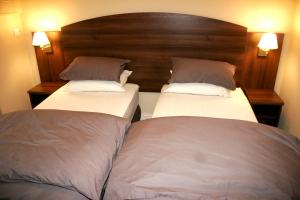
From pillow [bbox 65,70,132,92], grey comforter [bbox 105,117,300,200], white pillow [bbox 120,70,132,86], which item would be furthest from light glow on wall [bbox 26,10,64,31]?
grey comforter [bbox 105,117,300,200]

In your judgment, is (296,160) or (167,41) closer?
A: (296,160)

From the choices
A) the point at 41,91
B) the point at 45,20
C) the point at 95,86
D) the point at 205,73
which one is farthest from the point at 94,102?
the point at 45,20

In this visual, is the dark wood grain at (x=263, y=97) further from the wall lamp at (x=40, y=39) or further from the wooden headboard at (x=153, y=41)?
the wall lamp at (x=40, y=39)

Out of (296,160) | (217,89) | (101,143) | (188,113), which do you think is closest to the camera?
(296,160)

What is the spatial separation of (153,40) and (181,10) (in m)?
0.40

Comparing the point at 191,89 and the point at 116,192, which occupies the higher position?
the point at 191,89

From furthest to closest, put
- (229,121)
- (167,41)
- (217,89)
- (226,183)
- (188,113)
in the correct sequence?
(167,41)
(217,89)
(188,113)
(229,121)
(226,183)

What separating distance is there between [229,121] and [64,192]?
42.3 inches

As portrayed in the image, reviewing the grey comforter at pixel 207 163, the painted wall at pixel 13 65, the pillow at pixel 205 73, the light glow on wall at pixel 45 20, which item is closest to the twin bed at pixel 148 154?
the grey comforter at pixel 207 163

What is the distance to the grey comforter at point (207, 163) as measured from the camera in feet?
3.55

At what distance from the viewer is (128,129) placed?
1.69 meters

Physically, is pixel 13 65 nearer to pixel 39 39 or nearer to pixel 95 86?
pixel 39 39

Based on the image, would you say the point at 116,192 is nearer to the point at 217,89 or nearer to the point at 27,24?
the point at 217,89

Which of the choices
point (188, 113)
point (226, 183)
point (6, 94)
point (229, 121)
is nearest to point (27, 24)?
point (6, 94)
